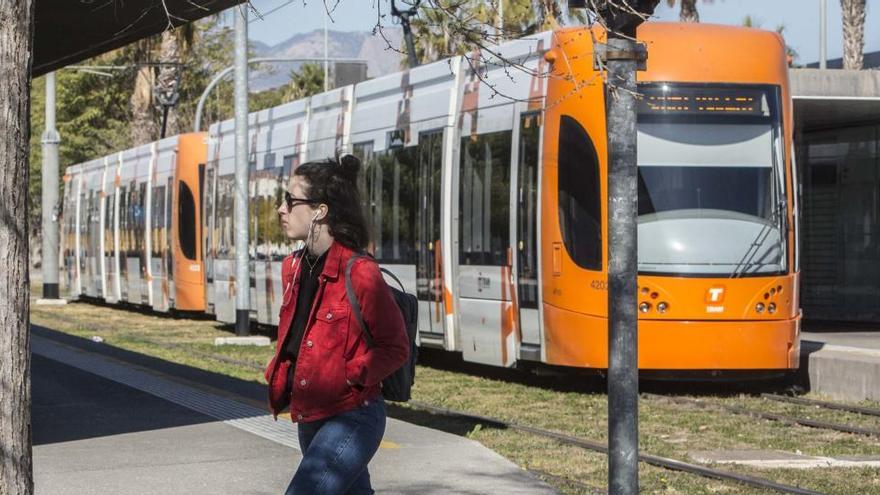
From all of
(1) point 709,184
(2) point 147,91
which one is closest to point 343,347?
(1) point 709,184

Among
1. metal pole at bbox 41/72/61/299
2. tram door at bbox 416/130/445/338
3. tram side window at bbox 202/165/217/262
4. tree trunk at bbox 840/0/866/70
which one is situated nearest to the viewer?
tram door at bbox 416/130/445/338

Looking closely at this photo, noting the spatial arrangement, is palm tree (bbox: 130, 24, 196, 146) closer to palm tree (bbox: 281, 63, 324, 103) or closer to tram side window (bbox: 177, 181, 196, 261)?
tram side window (bbox: 177, 181, 196, 261)

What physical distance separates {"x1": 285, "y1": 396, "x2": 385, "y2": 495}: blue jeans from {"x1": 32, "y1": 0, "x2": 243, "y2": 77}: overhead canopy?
16.3 ft

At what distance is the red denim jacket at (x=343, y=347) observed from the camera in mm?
5184

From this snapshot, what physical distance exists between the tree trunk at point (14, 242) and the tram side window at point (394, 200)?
43.1 feet

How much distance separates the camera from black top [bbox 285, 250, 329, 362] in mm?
5301

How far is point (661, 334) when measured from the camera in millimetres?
15234

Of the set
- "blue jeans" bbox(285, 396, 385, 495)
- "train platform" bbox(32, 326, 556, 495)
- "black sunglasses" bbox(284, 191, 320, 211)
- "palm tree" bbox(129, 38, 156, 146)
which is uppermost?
"palm tree" bbox(129, 38, 156, 146)

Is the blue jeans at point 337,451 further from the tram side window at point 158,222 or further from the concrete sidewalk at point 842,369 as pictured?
the tram side window at point 158,222

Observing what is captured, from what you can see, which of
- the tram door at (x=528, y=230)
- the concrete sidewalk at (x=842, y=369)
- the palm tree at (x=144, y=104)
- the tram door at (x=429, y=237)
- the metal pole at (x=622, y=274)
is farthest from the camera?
the palm tree at (x=144, y=104)

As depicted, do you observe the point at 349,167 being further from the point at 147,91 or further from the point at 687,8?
the point at 147,91

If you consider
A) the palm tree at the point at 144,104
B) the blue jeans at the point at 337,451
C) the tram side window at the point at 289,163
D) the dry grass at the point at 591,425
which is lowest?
the dry grass at the point at 591,425

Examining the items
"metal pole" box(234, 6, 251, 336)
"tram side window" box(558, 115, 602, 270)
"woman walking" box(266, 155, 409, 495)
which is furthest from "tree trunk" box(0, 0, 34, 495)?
"metal pole" box(234, 6, 251, 336)

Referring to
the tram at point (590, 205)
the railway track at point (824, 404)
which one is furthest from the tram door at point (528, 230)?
the railway track at point (824, 404)
